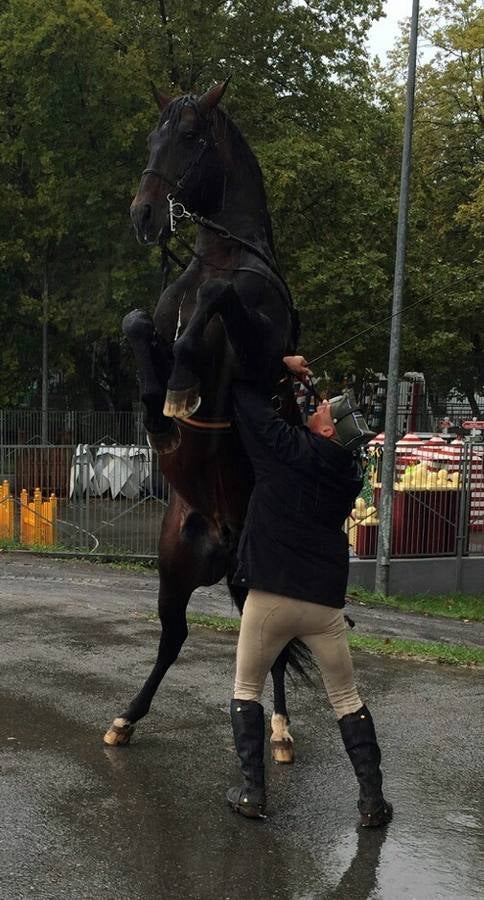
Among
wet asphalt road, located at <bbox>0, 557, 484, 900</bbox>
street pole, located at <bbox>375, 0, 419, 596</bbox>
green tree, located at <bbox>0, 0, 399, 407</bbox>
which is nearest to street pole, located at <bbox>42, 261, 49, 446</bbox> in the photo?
green tree, located at <bbox>0, 0, 399, 407</bbox>

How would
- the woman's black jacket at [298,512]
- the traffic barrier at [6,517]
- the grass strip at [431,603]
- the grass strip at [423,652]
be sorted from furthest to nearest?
the traffic barrier at [6,517] → the grass strip at [431,603] → the grass strip at [423,652] → the woman's black jacket at [298,512]

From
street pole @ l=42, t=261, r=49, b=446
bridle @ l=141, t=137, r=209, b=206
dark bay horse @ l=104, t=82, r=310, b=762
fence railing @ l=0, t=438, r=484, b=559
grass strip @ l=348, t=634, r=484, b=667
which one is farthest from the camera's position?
street pole @ l=42, t=261, r=49, b=446

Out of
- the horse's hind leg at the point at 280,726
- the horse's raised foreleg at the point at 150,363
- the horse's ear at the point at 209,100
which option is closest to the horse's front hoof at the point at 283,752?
the horse's hind leg at the point at 280,726

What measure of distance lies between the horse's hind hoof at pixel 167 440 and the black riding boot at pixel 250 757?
48.4 inches

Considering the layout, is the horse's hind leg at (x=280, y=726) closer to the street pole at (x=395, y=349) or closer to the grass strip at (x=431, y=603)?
the grass strip at (x=431, y=603)

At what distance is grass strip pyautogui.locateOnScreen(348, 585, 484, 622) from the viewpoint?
12.9 metres

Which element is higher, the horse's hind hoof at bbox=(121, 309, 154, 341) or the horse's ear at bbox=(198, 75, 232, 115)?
the horse's ear at bbox=(198, 75, 232, 115)

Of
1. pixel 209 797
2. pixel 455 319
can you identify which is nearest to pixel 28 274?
pixel 455 319

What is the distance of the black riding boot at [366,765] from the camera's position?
167 inches

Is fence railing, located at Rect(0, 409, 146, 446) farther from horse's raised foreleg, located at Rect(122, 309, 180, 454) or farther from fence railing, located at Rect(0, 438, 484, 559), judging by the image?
horse's raised foreleg, located at Rect(122, 309, 180, 454)

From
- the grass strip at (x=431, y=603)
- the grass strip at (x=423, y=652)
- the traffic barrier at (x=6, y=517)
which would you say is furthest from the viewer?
the traffic barrier at (x=6, y=517)

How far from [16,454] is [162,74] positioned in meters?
11.4

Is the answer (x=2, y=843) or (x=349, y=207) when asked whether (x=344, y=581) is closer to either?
(x=2, y=843)

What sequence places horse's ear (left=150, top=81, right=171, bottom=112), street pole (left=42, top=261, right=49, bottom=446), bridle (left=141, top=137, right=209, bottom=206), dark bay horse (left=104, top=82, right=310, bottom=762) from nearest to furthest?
dark bay horse (left=104, top=82, right=310, bottom=762), bridle (left=141, top=137, right=209, bottom=206), horse's ear (left=150, top=81, right=171, bottom=112), street pole (left=42, top=261, right=49, bottom=446)
